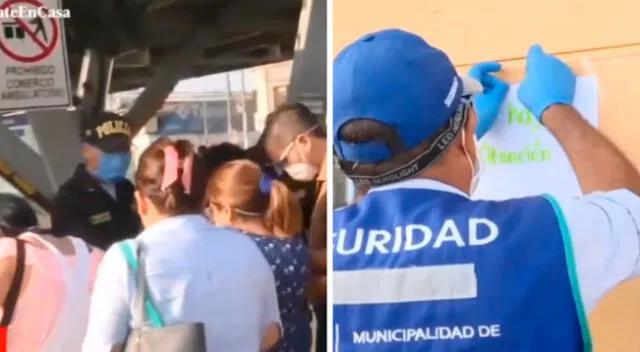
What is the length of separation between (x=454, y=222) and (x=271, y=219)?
372mm

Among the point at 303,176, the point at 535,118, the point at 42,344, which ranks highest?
the point at 535,118

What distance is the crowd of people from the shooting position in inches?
69.5

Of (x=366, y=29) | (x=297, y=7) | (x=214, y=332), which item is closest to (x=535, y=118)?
(x=366, y=29)

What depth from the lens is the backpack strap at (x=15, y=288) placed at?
5.86 ft

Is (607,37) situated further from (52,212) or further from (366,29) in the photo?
(52,212)

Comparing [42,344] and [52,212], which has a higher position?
[52,212]

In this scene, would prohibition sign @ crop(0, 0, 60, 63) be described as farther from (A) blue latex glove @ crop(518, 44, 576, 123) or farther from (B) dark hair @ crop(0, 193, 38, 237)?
(A) blue latex glove @ crop(518, 44, 576, 123)

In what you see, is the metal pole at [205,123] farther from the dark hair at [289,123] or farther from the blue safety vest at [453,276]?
the blue safety vest at [453,276]

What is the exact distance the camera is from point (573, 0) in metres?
1.65

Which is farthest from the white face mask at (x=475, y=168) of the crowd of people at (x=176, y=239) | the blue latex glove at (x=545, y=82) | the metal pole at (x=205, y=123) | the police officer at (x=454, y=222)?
the metal pole at (x=205, y=123)

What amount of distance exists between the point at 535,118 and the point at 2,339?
1.16 metres

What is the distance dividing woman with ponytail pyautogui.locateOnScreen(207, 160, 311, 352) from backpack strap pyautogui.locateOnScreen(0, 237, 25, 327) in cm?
40

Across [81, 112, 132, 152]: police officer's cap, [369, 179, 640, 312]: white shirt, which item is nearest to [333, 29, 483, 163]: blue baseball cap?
[369, 179, 640, 312]: white shirt

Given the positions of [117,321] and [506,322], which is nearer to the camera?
[506,322]
